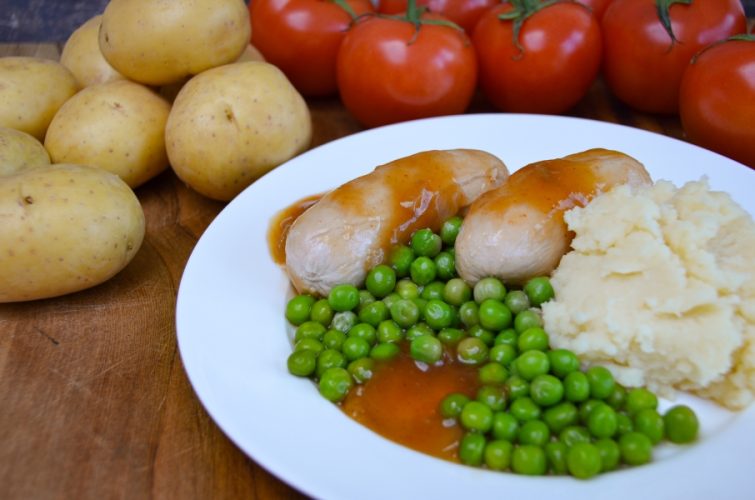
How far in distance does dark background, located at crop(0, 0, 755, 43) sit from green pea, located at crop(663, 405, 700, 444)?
432 cm

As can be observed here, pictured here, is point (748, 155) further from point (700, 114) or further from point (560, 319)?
point (560, 319)

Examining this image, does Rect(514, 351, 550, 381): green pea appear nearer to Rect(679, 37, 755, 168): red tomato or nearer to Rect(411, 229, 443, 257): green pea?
Rect(411, 229, 443, 257): green pea

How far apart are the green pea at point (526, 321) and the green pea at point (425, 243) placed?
18.1 inches

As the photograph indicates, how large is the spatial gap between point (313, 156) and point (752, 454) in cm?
213

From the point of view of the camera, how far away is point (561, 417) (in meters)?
2.09

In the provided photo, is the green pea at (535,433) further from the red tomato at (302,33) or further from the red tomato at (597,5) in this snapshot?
the red tomato at (597,5)

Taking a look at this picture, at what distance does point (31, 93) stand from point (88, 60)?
462 mm

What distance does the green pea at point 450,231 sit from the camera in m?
2.82

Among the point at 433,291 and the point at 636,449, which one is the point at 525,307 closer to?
the point at 433,291

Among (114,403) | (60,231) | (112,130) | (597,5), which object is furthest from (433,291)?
(597,5)

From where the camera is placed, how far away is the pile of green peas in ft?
6.61

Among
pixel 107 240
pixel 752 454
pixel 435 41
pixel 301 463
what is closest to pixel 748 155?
pixel 435 41

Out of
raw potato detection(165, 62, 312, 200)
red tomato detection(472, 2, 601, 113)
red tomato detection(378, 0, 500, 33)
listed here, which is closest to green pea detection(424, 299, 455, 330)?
raw potato detection(165, 62, 312, 200)

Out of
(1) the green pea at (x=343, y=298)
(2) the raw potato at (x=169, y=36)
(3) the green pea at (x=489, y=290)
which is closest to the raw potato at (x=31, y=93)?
(2) the raw potato at (x=169, y=36)
